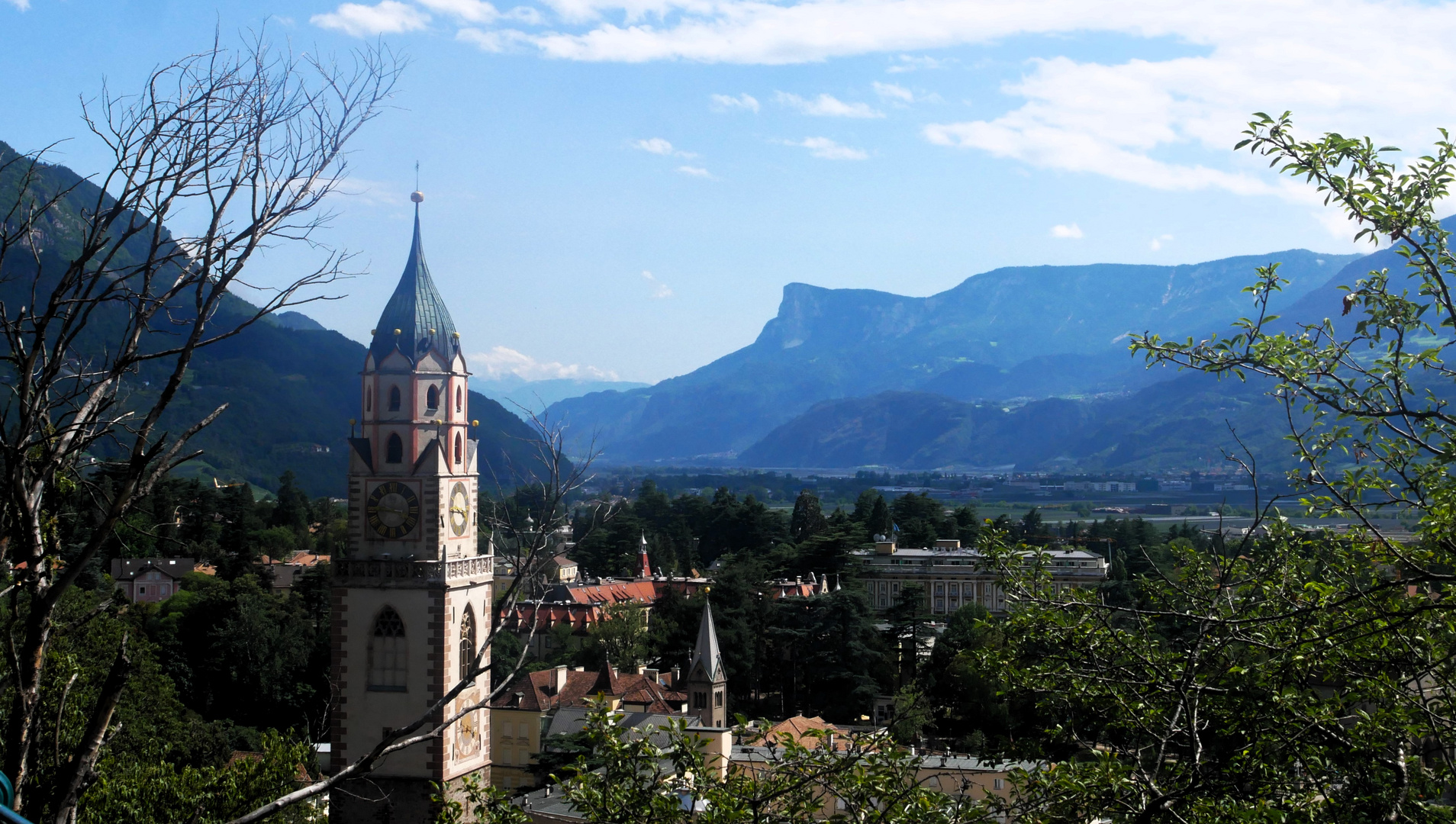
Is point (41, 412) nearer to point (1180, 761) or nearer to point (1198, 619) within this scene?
point (1198, 619)

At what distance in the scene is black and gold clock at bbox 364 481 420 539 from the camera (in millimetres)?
22766

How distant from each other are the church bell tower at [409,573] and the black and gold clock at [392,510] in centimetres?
2

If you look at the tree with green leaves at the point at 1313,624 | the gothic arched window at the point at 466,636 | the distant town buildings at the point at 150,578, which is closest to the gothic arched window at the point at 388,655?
the gothic arched window at the point at 466,636

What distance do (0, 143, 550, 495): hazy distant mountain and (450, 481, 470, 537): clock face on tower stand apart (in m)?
102

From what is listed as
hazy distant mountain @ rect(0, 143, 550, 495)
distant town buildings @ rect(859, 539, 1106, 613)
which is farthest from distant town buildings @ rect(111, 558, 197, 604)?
hazy distant mountain @ rect(0, 143, 550, 495)

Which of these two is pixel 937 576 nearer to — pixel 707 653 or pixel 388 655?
pixel 707 653

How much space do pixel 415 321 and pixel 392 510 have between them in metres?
3.72

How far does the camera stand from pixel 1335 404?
24.9 feet

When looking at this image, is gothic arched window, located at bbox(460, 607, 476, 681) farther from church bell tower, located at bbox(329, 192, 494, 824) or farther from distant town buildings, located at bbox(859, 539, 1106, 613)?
distant town buildings, located at bbox(859, 539, 1106, 613)

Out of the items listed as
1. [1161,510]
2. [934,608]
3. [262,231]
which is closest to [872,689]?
[934,608]

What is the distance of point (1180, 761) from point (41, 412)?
788 centimetres

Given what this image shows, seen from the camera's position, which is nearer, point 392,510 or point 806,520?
point 392,510

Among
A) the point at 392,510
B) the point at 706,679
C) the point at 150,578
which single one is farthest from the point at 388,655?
the point at 150,578

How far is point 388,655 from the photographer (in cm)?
2197
